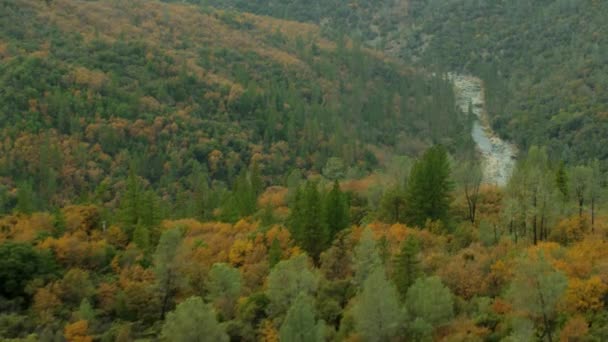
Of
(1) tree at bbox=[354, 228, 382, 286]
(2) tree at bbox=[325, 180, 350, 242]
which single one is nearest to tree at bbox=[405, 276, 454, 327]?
(1) tree at bbox=[354, 228, 382, 286]

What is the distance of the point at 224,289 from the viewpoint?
70.2m

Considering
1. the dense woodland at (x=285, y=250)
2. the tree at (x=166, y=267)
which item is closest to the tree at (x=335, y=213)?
the dense woodland at (x=285, y=250)

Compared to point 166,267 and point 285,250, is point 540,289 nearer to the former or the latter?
point 285,250

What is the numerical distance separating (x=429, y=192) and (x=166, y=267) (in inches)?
1366

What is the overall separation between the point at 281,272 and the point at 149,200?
33598 millimetres

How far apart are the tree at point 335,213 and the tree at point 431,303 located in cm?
2555

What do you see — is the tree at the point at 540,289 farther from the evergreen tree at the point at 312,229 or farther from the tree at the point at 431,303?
the evergreen tree at the point at 312,229

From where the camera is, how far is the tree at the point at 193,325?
195 ft

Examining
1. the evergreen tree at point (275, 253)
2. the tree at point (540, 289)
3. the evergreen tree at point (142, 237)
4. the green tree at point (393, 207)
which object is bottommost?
the evergreen tree at point (142, 237)

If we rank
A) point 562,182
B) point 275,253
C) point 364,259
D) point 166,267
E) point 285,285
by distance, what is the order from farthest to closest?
point 562,182, point 275,253, point 166,267, point 364,259, point 285,285

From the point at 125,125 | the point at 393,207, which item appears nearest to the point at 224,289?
the point at 393,207

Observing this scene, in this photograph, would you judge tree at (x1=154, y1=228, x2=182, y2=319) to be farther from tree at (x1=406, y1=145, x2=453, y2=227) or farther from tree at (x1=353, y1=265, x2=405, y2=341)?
tree at (x1=406, y1=145, x2=453, y2=227)

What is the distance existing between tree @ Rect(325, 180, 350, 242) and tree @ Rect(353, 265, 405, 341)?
27.7 m

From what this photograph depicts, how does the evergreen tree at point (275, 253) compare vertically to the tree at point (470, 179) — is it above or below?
below
